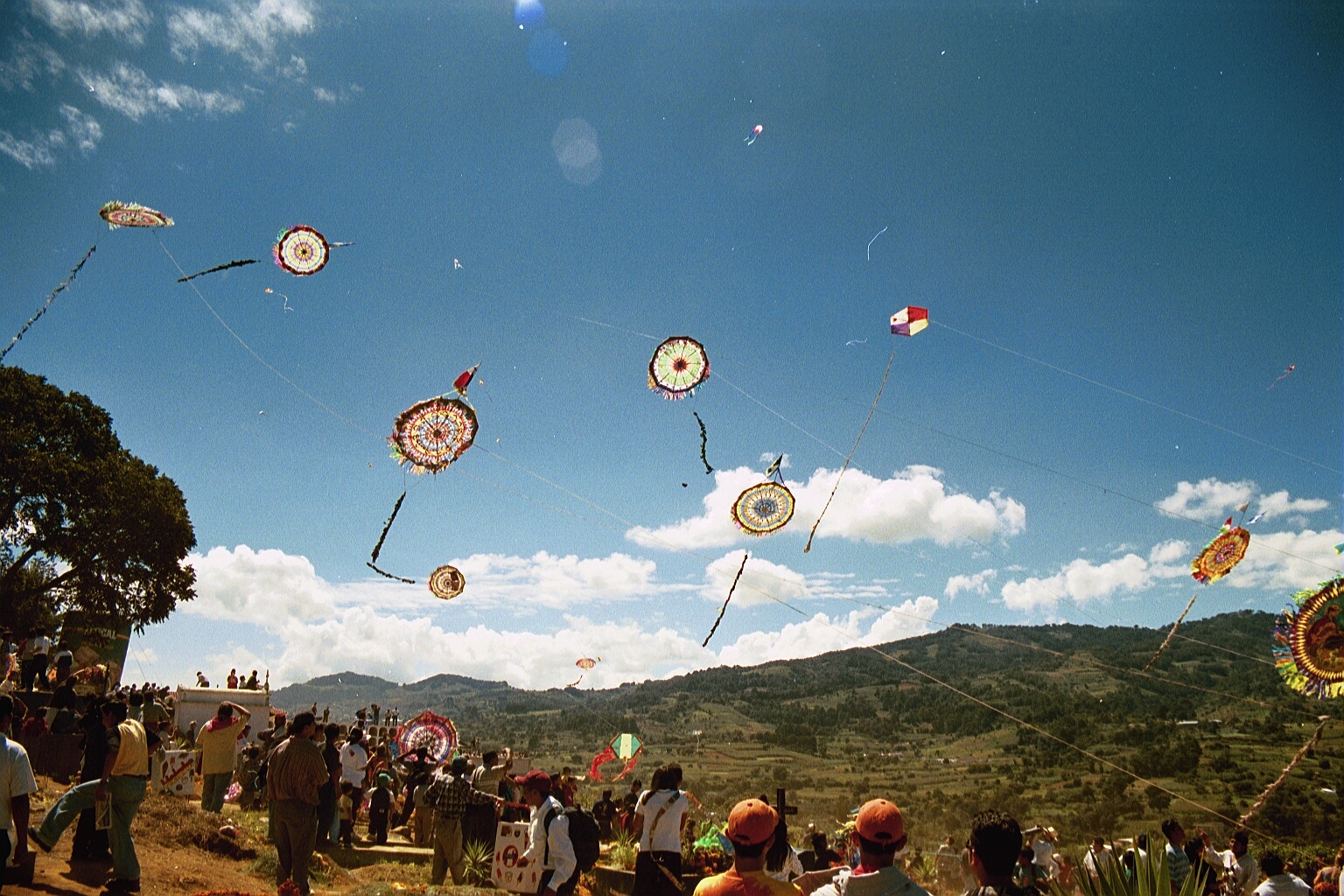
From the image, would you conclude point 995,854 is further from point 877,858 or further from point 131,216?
point 131,216

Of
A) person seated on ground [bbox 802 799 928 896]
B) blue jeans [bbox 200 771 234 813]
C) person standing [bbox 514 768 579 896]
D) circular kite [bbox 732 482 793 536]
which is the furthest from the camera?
circular kite [bbox 732 482 793 536]

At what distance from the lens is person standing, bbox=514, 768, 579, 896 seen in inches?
228

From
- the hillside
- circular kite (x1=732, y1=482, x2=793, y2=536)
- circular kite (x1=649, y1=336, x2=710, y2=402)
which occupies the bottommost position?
the hillside

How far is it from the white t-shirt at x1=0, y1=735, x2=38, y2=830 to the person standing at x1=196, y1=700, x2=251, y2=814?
6402mm

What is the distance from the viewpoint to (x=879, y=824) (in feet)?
10.7

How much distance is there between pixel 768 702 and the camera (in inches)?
4783

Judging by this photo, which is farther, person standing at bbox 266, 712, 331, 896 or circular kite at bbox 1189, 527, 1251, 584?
circular kite at bbox 1189, 527, 1251, 584

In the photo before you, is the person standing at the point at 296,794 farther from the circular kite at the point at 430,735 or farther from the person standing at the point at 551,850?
the circular kite at the point at 430,735

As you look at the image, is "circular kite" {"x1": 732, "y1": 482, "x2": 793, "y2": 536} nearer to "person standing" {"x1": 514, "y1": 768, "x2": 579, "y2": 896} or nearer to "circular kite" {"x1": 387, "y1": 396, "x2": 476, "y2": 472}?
"circular kite" {"x1": 387, "y1": 396, "x2": 476, "y2": 472}

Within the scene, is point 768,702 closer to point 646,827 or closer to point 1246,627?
point 1246,627

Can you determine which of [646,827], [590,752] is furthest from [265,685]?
[590,752]

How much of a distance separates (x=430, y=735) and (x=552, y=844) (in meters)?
13.6

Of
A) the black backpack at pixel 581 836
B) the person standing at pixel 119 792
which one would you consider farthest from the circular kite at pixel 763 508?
the person standing at pixel 119 792

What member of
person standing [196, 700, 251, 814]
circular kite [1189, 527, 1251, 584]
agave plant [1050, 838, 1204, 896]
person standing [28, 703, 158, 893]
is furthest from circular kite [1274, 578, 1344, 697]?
person standing [196, 700, 251, 814]
